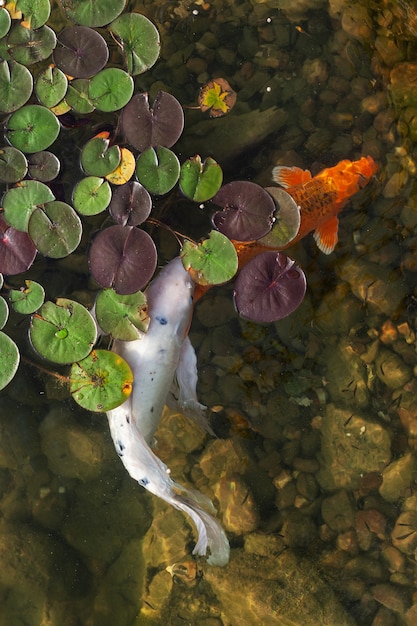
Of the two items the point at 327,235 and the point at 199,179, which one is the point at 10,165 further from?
the point at 327,235

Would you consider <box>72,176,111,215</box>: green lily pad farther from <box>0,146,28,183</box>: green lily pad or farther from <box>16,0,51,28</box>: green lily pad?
<box>16,0,51,28</box>: green lily pad

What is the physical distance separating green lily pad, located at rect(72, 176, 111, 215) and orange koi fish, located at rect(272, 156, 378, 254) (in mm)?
1089

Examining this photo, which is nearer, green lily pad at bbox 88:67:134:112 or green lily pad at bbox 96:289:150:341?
green lily pad at bbox 96:289:150:341

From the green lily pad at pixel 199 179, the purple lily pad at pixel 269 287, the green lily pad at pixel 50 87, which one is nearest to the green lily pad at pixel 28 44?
the green lily pad at pixel 50 87

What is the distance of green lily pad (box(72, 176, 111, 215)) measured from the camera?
296 centimetres

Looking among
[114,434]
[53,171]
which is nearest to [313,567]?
[114,434]

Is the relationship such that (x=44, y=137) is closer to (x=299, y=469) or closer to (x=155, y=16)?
(x=155, y=16)

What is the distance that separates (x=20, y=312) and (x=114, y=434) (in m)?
0.86

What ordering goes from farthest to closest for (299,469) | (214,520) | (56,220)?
(299,469), (214,520), (56,220)

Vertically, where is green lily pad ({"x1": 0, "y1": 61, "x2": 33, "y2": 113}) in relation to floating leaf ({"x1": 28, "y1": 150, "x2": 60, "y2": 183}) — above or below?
above

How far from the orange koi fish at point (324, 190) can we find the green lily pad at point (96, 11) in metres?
1.34

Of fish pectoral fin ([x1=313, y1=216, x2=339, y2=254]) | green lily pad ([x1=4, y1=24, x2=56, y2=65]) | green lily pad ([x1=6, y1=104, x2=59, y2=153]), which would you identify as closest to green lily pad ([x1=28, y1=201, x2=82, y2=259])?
green lily pad ([x1=6, y1=104, x2=59, y2=153])

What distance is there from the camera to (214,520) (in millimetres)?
3195

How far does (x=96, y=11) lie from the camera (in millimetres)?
3145
